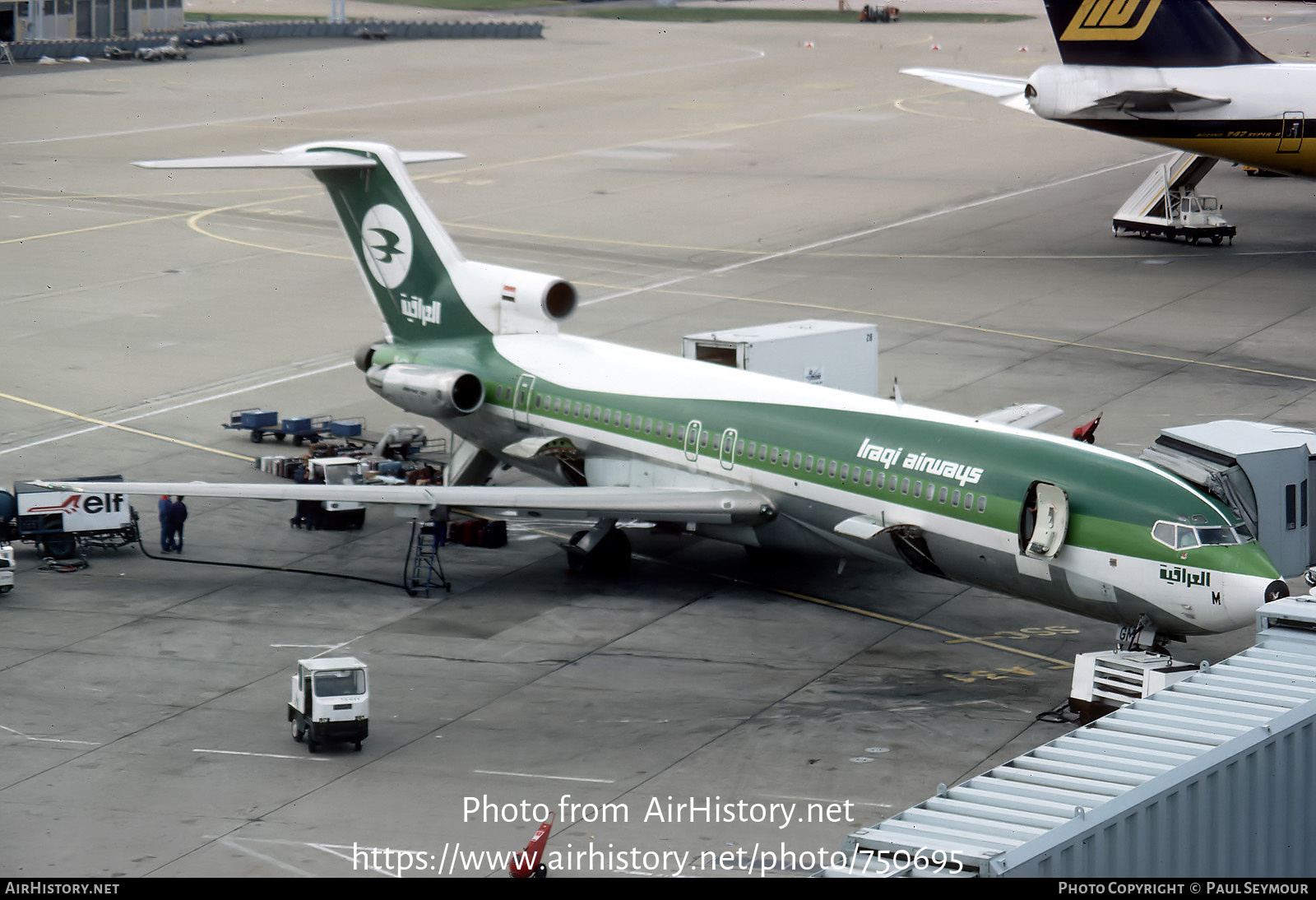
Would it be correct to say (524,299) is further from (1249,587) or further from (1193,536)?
(1249,587)

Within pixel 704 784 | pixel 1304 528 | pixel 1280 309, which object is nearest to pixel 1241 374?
pixel 1280 309

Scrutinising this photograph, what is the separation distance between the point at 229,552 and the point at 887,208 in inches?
1622

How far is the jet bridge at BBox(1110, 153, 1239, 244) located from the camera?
61812 millimetres

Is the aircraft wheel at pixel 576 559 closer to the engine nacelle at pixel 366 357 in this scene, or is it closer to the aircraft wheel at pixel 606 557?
the aircraft wheel at pixel 606 557

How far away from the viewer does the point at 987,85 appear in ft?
213

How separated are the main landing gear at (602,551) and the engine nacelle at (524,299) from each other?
481 cm

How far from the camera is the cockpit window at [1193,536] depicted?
26.0 m

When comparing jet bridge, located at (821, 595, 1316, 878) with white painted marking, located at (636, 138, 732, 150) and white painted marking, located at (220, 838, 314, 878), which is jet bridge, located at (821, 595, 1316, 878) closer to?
white painted marking, located at (220, 838, 314, 878)

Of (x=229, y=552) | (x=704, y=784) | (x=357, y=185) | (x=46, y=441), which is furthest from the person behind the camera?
(x=46, y=441)

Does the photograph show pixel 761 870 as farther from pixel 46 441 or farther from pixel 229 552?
pixel 46 441

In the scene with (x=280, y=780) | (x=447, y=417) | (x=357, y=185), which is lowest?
(x=280, y=780)

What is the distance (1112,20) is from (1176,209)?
9.96 m

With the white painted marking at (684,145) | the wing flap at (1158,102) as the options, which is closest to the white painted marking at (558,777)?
the wing flap at (1158,102)

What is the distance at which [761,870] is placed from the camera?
20.9 meters
